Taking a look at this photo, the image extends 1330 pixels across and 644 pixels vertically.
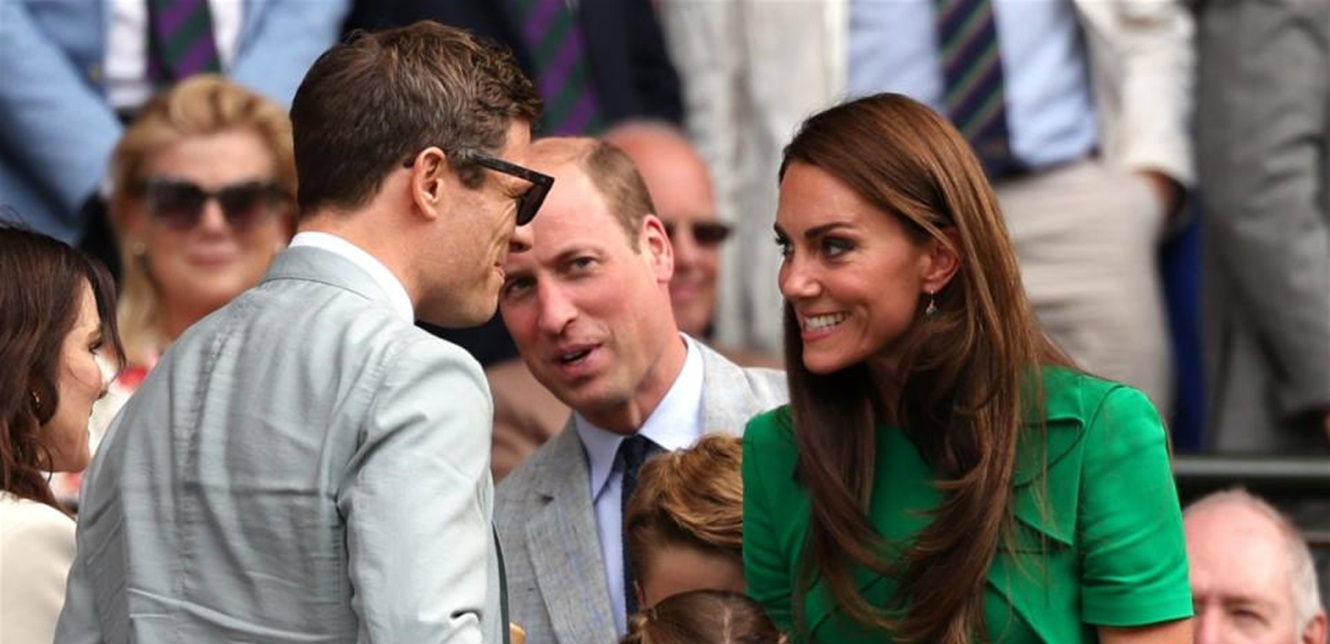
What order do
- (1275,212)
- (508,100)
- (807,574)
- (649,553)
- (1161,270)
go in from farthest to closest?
(1161,270) → (1275,212) → (649,553) → (807,574) → (508,100)

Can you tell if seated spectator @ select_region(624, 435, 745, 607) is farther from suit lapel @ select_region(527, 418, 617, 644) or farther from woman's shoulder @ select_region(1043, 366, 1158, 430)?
woman's shoulder @ select_region(1043, 366, 1158, 430)

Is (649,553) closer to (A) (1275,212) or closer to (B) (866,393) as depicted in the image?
(B) (866,393)

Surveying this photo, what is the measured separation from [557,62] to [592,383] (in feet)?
7.47

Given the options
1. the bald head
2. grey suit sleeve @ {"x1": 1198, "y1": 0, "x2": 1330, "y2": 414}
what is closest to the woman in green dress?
the bald head

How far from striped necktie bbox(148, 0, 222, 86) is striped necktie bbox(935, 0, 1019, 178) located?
6.04ft

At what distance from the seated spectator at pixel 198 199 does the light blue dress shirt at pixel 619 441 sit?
1.85 meters

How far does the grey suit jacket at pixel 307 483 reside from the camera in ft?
10.2

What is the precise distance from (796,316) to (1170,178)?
2.87 metres

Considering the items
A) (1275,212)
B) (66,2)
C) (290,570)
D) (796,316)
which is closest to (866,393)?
(796,316)

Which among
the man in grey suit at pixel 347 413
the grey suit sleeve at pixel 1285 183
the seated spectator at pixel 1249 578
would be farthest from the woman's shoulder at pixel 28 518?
the grey suit sleeve at pixel 1285 183

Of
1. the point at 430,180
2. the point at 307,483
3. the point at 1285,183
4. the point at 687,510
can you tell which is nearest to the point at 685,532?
the point at 687,510

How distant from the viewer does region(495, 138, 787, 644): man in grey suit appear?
4316mm

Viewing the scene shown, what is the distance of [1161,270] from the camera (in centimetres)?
661

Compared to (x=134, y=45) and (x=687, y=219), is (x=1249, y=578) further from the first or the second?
(x=134, y=45)
